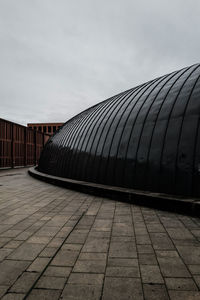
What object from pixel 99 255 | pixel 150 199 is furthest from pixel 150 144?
pixel 99 255

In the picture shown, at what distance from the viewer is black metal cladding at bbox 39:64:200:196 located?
6.78m

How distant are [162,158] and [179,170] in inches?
34.5

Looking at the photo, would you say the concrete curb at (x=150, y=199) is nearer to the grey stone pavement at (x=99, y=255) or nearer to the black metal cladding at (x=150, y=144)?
the grey stone pavement at (x=99, y=255)

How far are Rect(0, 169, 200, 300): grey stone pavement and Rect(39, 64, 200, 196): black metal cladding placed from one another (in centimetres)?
168

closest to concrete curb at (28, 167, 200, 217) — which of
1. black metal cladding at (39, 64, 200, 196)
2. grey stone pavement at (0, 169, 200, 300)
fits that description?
grey stone pavement at (0, 169, 200, 300)

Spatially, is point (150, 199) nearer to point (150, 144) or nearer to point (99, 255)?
point (150, 144)

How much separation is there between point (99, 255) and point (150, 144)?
5.62 meters

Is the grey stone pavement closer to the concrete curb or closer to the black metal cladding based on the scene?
the concrete curb

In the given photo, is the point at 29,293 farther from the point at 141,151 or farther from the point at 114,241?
the point at 141,151

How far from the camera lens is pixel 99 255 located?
138 inches

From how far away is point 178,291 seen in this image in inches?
99.3

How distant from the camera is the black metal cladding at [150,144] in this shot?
6784 millimetres

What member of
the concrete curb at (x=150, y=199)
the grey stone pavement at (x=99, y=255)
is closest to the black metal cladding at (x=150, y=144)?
the concrete curb at (x=150, y=199)

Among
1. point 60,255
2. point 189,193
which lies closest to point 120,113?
point 189,193
